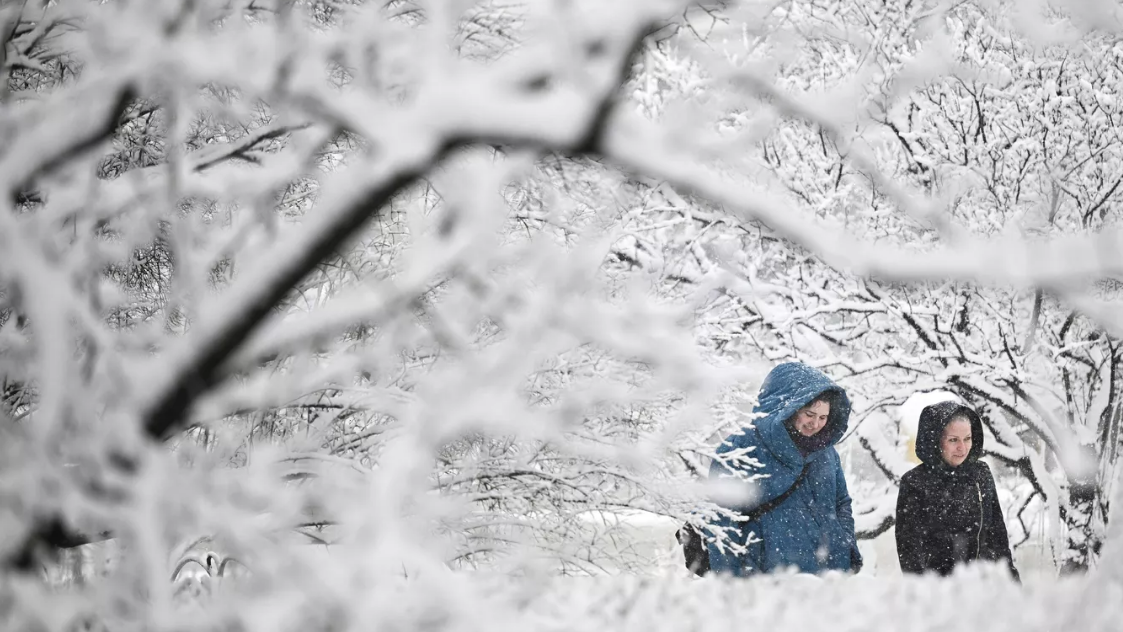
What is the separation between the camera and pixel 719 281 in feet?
15.7

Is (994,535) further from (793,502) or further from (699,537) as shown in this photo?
(699,537)

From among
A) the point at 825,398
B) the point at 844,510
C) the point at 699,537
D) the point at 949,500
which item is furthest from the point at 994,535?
the point at 699,537

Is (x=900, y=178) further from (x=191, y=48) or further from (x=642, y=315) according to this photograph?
(x=191, y=48)

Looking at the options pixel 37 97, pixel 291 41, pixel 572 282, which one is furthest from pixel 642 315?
pixel 37 97

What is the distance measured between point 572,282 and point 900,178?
3766 mm

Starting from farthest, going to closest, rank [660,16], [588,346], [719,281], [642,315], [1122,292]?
[719,281] < [1122,292] < [588,346] < [642,315] < [660,16]

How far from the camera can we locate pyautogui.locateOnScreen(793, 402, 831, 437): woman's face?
3.66 m

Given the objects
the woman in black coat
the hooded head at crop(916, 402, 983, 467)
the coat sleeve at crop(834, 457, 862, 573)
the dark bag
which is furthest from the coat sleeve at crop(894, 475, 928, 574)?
the dark bag

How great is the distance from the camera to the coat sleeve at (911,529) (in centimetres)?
412

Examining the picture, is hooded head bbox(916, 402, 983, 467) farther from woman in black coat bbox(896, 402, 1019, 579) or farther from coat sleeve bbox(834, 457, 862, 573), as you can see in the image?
coat sleeve bbox(834, 457, 862, 573)

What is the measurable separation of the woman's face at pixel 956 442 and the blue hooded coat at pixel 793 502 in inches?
20.6

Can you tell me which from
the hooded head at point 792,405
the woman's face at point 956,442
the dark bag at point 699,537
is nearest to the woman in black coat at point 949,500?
the woman's face at point 956,442

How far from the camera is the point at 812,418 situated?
3684 mm

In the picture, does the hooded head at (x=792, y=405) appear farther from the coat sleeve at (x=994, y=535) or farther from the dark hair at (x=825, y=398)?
the coat sleeve at (x=994, y=535)
